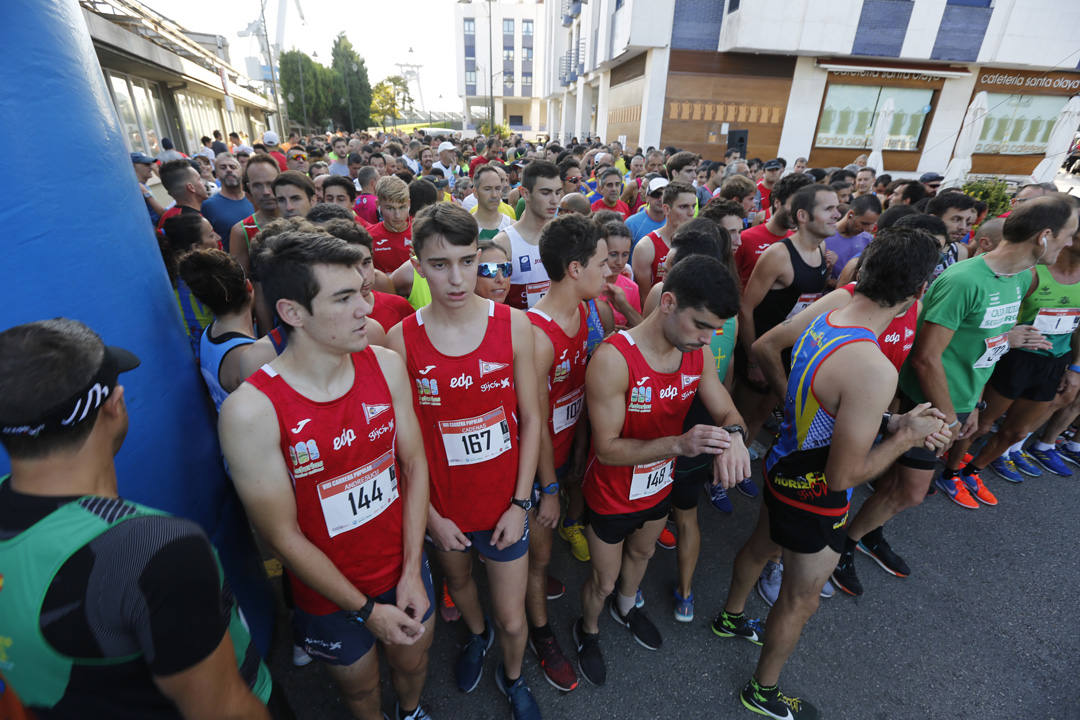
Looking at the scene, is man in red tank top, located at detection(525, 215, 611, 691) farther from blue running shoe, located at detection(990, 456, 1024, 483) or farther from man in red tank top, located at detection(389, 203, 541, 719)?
blue running shoe, located at detection(990, 456, 1024, 483)

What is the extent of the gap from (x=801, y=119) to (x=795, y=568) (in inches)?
989

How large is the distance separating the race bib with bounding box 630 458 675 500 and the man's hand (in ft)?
2.00

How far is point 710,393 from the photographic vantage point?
2.57 meters

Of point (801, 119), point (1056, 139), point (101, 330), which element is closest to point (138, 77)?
point (101, 330)

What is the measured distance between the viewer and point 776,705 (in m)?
2.49

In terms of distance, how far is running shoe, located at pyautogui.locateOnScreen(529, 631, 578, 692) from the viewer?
2652 millimetres

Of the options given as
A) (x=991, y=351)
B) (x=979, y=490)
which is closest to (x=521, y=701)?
(x=991, y=351)

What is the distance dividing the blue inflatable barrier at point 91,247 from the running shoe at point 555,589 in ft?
6.35

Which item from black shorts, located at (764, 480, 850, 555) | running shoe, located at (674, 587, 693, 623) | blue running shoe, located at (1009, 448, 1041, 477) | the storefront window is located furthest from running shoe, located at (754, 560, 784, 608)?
the storefront window

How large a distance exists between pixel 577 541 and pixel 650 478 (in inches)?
56.1

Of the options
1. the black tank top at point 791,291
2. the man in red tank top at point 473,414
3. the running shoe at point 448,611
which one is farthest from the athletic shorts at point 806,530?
the black tank top at point 791,291

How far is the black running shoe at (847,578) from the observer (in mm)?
3295

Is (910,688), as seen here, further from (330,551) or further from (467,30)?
(467,30)

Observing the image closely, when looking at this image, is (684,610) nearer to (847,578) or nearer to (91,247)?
(847,578)
